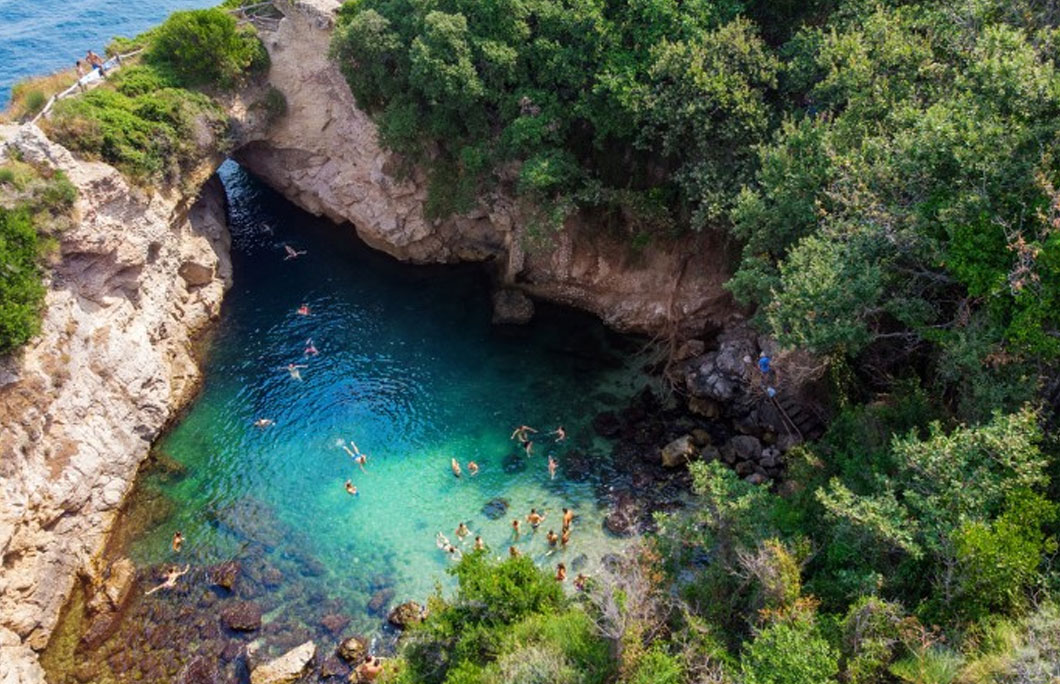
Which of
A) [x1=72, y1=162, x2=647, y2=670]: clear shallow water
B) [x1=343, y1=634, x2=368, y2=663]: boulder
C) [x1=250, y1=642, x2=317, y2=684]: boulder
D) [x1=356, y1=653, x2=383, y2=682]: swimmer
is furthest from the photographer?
[x1=72, y1=162, x2=647, y2=670]: clear shallow water

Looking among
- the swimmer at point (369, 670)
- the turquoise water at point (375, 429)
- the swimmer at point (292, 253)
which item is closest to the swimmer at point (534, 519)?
the turquoise water at point (375, 429)

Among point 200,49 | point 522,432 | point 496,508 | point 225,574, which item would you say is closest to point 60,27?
point 200,49

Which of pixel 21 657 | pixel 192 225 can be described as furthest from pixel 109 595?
pixel 192 225

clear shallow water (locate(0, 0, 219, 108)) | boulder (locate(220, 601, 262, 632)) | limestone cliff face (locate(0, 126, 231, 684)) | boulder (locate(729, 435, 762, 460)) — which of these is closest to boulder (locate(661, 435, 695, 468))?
boulder (locate(729, 435, 762, 460))

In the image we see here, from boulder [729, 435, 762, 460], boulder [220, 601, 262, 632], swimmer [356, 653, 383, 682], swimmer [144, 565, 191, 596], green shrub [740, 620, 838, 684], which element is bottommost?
swimmer [144, 565, 191, 596]

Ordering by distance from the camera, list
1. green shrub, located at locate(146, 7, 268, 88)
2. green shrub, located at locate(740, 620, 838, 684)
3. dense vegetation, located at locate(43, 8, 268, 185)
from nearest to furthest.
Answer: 1. green shrub, located at locate(740, 620, 838, 684)
2. dense vegetation, located at locate(43, 8, 268, 185)
3. green shrub, located at locate(146, 7, 268, 88)

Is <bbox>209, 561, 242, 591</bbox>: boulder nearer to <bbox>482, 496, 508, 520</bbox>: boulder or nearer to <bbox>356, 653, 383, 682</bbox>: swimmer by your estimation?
<bbox>356, 653, 383, 682</bbox>: swimmer

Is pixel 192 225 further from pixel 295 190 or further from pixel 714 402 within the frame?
pixel 714 402

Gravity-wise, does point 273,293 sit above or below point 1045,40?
below
